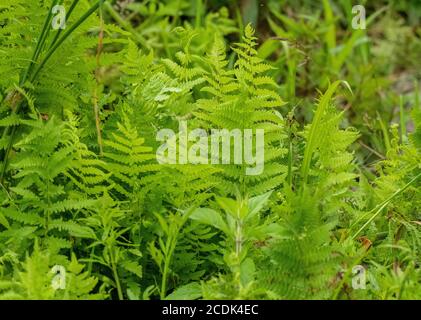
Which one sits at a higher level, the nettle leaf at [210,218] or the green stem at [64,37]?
the green stem at [64,37]

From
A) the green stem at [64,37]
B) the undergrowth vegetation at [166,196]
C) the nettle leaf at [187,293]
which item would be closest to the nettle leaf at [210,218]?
the undergrowth vegetation at [166,196]

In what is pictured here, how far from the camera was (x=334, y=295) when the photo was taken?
2102 mm

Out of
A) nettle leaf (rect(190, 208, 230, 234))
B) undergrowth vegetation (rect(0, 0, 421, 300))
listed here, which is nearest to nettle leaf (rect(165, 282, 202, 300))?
undergrowth vegetation (rect(0, 0, 421, 300))

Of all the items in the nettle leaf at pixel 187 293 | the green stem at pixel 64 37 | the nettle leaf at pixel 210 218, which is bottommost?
the nettle leaf at pixel 187 293


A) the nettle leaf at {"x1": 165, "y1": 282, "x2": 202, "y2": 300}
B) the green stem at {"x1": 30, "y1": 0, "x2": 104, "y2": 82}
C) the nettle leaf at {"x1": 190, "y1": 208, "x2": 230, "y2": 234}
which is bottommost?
the nettle leaf at {"x1": 165, "y1": 282, "x2": 202, "y2": 300}

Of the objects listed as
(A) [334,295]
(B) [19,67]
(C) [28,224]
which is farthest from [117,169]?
(A) [334,295]

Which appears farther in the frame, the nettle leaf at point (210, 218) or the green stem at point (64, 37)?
the green stem at point (64, 37)

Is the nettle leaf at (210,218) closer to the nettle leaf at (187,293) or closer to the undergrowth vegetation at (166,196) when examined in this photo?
the undergrowth vegetation at (166,196)

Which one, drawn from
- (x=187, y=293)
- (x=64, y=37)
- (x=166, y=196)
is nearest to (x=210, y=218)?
(x=187, y=293)

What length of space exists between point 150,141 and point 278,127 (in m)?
0.38

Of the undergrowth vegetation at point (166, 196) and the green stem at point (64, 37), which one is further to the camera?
the green stem at point (64, 37)

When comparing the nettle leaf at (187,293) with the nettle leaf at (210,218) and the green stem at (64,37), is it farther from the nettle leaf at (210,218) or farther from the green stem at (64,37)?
the green stem at (64,37)

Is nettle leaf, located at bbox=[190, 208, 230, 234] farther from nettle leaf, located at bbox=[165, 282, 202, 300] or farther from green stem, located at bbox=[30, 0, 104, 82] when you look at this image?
green stem, located at bbox=[30, 0, 104, 82]
